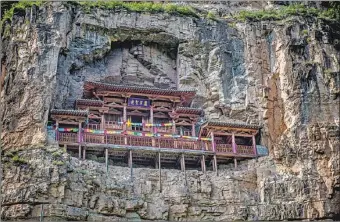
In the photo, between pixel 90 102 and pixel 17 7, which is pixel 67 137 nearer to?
pixel 90 102

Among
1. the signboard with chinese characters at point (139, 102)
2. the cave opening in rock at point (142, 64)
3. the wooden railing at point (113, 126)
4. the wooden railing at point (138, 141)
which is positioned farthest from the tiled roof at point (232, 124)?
the cave opening in rock at point (142, 64)

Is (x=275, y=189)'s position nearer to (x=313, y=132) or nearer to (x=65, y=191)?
(x=313, y=132)

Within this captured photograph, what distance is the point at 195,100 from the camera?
28688 millimetres

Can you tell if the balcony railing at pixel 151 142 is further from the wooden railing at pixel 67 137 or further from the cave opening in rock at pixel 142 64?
the cave opening in rock at pixel 142 64

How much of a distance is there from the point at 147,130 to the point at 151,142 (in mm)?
1289

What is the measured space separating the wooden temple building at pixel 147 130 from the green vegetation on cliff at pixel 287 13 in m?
6.69

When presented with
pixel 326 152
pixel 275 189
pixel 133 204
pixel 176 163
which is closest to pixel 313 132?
pixel 326 152

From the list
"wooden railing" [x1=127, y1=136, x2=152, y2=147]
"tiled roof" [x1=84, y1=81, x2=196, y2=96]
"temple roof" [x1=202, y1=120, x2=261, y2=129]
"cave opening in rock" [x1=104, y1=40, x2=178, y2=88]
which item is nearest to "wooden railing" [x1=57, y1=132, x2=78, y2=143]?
"wooden railing" [x1=127, y1=136, x2=152, y2=147]

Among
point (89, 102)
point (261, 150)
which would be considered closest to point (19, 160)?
point (89, 102)

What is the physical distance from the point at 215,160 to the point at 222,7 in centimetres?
1142

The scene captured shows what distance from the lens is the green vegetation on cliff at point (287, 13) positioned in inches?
1206

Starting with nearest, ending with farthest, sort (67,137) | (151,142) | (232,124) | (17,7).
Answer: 1. (67,137)
2. (151,142)
3. (232,124)
4. (17,7)

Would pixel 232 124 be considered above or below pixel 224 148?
above

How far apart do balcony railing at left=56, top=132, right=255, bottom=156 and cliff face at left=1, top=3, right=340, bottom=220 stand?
1.01m
